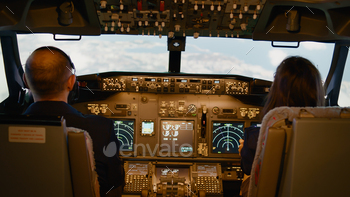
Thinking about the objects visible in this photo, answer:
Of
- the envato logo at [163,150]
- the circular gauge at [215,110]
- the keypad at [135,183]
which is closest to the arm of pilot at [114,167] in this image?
the keypad at [135,183]

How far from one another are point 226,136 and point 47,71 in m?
2.08

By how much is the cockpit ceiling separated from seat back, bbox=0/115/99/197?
1.33 m

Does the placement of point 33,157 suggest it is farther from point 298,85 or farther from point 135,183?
point 135,183

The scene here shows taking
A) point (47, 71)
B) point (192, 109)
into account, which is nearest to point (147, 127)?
point (192, 109)

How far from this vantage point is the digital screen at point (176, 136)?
9.75 ft

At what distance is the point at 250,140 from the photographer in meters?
1.62

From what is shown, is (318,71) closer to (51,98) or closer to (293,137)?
(293,137)

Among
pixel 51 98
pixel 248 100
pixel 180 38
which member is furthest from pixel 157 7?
pixel 248 100

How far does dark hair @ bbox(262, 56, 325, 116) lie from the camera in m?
1.54

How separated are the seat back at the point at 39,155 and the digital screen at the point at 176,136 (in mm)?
1715

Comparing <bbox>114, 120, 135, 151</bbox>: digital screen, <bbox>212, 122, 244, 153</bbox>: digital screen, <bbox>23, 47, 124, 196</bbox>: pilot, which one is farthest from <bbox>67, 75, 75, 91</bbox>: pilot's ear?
<bbox>212, 122, 244, 153</bbox>: digital screen

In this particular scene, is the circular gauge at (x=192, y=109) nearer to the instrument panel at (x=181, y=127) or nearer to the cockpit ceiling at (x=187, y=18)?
the instrument panel at (x=181, y=127)

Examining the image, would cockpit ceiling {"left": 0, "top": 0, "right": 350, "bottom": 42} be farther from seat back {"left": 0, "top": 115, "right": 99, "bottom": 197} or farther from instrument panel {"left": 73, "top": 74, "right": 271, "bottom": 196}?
seat back {"left": 0, "top": 115, "right": 99, "bottom": 197}

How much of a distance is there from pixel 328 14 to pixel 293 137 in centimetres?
160
